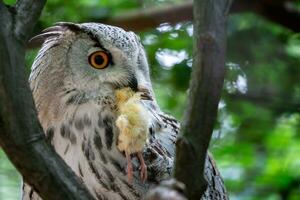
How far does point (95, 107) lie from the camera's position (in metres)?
3.13

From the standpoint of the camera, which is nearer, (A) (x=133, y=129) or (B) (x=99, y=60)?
(A) (x=133, y=129)

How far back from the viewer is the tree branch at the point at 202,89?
81.0 inches

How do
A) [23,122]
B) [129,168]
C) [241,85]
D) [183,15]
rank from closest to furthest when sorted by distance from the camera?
1. [23,122]
2. [129,168]
3. [183,15]
4. [241,85]

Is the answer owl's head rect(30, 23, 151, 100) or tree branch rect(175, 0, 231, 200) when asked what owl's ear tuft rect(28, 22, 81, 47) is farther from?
tree branch rect(175, 0, 231, 200)

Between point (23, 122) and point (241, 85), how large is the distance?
2405mm

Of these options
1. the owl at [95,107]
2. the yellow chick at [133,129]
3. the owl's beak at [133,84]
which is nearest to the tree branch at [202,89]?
the yellow chick at [133,129]

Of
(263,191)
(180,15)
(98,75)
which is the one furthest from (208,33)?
(263,191)

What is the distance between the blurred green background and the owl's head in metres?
0.74

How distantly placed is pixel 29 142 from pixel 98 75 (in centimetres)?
109

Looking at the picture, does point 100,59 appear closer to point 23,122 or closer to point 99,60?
point 99,60

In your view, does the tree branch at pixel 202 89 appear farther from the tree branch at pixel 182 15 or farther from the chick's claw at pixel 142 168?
the tree branch at pixel 182 15

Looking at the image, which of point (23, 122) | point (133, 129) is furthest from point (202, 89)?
point (133, 129)

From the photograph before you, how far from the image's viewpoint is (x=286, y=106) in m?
4.46

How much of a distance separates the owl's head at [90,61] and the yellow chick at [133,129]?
15 centimetres
